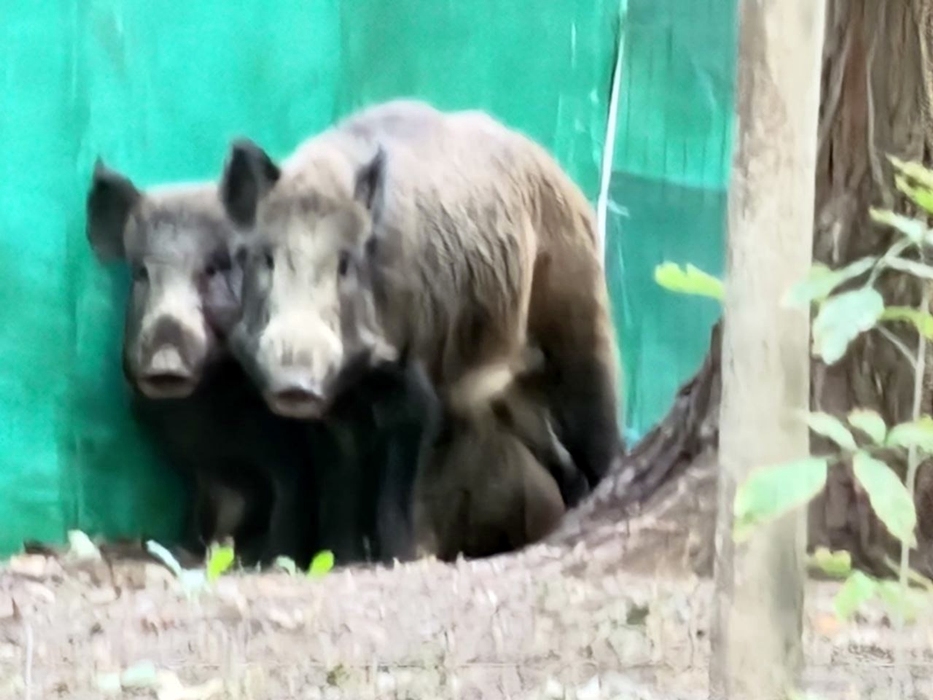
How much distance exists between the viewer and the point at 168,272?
108 inches

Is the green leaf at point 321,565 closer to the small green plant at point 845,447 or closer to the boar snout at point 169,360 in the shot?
the boar snout at point 169,360

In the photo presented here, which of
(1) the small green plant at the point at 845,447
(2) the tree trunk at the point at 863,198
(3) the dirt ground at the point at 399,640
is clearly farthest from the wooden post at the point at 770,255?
(2) the tree trunk at the point at 863,198

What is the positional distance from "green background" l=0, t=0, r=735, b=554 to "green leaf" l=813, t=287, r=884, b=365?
1.94 meters

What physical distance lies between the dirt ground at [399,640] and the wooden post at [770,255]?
373 mm

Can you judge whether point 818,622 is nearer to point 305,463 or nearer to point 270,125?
point 305,463

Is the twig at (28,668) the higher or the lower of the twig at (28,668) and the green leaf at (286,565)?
the lower

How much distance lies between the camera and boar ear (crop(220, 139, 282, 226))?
8.88ft

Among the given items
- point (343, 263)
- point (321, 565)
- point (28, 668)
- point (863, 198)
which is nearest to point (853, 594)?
point (28, 668)

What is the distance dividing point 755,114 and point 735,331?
0.21 meters

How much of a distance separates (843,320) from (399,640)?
35.9 inches

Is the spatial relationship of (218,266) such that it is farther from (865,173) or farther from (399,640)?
(865,173)

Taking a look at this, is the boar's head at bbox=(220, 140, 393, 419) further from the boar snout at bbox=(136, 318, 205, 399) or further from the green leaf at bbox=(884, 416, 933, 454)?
the green leaf at bbox=(884, 416, 933, 454)

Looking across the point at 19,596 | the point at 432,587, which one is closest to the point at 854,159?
the point at 432,587

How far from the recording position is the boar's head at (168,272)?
2.71 m
